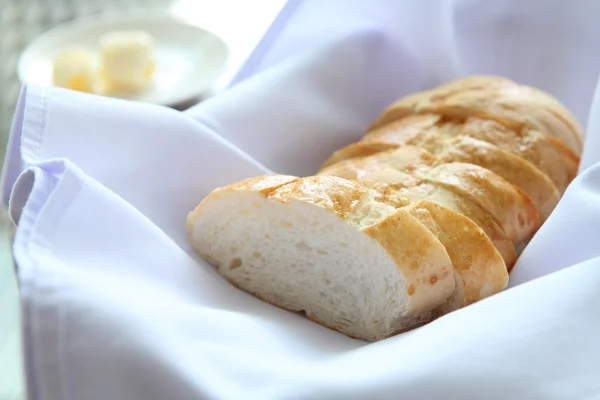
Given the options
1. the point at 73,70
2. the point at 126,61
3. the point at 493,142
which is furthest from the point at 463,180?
the point at 73,70

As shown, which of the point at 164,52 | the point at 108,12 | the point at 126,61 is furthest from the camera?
the point at 108,12

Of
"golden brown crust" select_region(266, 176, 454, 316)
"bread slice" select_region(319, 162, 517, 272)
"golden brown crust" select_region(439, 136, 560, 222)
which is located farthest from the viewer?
"golden brown crust" select_region(439, 136, 560, 222)

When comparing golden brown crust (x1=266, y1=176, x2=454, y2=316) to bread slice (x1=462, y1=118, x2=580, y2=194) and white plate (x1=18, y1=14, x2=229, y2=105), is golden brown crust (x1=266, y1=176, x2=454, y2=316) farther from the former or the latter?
white plate (x1=18, y1=14, x2=229, y2=105)

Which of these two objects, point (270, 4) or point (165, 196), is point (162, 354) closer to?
point (165, 196)

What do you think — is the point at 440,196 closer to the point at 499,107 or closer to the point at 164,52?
the point at 499,107

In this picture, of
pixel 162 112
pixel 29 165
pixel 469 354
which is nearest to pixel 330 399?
pixel 469 354

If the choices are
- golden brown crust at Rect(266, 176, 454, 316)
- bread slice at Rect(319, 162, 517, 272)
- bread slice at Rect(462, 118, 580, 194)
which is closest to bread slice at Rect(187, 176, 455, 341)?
golden brown crust at Rect(266, 176, 454, 316)

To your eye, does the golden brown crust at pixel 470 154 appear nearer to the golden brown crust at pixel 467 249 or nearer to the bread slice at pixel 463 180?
the bread slice at pixel 463 180
